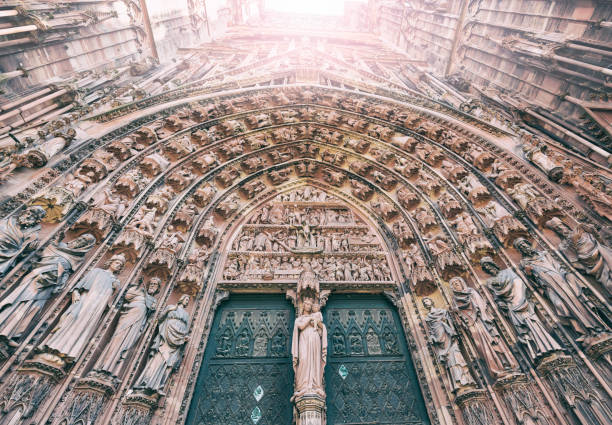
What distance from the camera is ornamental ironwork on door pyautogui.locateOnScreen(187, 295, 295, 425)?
14.3 ft

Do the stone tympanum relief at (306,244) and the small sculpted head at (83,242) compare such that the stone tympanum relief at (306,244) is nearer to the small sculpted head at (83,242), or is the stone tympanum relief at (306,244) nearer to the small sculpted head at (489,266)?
the small sculpted head at (489,266)

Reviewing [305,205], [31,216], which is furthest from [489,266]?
[31,216]

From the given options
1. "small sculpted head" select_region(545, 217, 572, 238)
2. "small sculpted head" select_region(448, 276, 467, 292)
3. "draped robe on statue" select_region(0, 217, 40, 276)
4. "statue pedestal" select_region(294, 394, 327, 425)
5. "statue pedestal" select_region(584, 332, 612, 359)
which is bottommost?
"statue pedestal" select_region(294, 394, 327, 425)

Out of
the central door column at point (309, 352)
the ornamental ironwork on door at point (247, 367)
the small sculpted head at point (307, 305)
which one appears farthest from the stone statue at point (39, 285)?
the small sculpted head at point (307, 305)

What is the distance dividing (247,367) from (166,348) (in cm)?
125

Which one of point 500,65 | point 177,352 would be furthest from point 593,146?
point 177,352

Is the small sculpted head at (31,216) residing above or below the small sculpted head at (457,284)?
above

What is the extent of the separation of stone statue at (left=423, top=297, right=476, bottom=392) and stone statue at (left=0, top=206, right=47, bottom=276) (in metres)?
5.42

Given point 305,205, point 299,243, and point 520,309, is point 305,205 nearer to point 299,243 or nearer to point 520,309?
point 299,243

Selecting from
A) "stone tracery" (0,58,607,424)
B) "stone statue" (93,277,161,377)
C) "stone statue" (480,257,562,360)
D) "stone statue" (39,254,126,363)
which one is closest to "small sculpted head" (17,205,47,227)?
"stone tracery" (0,58,607,424)

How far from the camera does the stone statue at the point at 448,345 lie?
4133 millimetres

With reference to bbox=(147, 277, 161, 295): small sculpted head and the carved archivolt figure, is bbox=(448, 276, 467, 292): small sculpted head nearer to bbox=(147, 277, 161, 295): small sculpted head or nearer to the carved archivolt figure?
the carved archivolt figure

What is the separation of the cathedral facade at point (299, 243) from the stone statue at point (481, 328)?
0.10 ft

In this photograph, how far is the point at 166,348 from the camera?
4.29m
